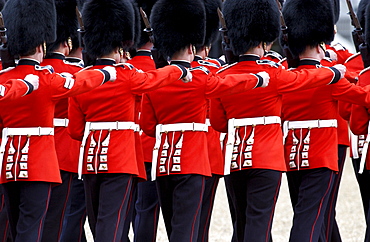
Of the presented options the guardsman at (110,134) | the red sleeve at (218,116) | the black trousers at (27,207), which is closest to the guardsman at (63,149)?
the guardsman at (110,134)

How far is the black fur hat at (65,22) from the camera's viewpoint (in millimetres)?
5942

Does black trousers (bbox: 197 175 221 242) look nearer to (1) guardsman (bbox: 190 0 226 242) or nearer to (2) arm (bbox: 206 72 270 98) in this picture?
(1) guardsman (bbox: 190 0 226 242)

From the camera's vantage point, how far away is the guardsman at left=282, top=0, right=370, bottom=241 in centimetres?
535

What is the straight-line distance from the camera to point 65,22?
19.8 feet

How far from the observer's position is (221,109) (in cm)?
538

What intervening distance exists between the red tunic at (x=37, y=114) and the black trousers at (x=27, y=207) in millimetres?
48

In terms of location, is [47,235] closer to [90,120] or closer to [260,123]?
[90,120]

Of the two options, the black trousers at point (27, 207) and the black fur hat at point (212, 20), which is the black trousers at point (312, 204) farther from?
the black trousers at point (27, 207)

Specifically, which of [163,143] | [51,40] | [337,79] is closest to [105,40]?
[51,40]

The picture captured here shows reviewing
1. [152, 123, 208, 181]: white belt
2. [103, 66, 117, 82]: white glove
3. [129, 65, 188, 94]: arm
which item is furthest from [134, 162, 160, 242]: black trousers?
[103, 66, 117, 82]: white glove

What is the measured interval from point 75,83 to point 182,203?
0.89 m

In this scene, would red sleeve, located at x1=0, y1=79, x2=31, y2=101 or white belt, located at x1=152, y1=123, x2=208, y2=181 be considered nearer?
red sleeve, located at x1=0, y1=79, x2=31, y2=101

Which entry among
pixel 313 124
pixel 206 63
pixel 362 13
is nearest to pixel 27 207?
pixel 313 124

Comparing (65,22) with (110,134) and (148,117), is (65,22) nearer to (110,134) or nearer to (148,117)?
(148,117)
